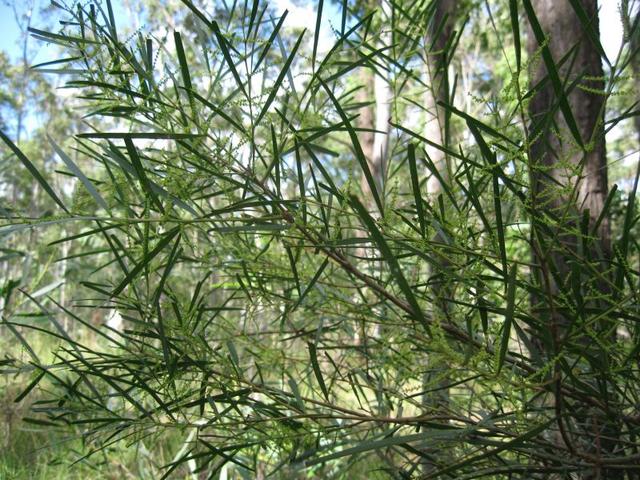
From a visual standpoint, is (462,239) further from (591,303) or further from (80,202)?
(80,202)

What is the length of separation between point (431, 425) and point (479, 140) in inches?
10.4

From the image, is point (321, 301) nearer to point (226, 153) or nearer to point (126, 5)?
point (226, 153)

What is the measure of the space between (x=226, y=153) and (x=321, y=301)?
0.30 metres

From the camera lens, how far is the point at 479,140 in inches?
13.9

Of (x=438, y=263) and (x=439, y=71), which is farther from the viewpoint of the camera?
(x=439, y=71)

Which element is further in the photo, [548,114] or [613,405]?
[613,405]

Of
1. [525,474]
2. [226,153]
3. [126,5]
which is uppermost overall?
[126,5]

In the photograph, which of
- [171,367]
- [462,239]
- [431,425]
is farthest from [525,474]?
[171,367]

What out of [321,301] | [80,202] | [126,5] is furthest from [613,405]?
[126,5]

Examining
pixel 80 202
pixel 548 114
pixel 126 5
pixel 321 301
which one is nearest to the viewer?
pixel 548 114

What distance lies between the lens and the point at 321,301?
717 mm

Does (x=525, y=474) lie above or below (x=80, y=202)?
below

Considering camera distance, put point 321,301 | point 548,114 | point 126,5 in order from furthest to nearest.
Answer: point 126,5, point 321,301, point 548,114

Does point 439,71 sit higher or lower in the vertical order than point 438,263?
higher
